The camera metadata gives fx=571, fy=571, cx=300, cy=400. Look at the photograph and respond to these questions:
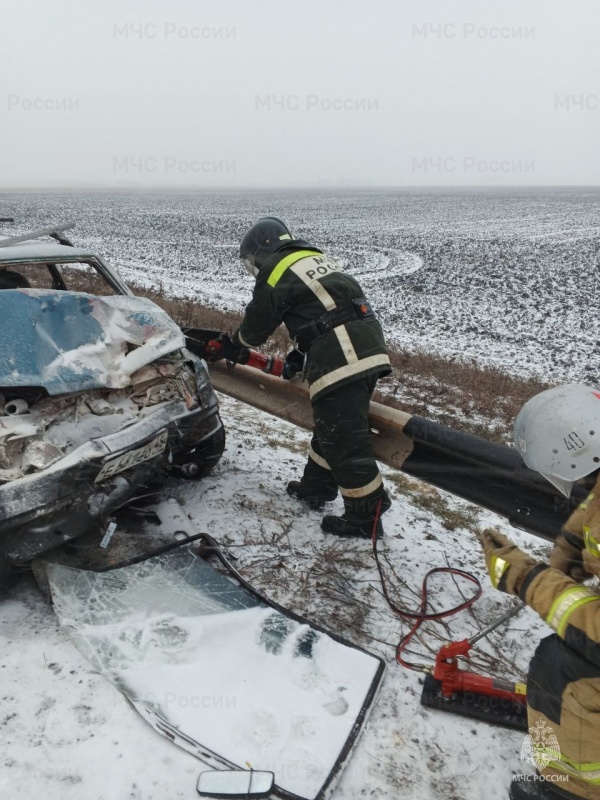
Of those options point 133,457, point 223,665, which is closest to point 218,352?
point 133,457

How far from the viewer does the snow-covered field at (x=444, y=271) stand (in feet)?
33.2

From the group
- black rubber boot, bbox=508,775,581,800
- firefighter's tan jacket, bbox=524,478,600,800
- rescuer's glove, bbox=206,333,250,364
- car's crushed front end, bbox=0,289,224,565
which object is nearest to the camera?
firefighter's tan jacket, bbox=524,478,600,800

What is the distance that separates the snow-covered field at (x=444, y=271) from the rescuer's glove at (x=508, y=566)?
261 inches

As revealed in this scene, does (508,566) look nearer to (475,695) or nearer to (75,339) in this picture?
(475,695)

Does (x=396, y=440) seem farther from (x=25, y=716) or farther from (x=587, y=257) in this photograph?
(x=587, y=257)

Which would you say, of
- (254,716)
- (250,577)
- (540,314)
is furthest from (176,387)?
(540,314)

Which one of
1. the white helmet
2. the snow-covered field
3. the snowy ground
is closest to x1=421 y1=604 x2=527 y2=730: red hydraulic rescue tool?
the snowy ground

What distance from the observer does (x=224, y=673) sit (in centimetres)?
241

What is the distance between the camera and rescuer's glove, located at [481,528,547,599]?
6.51 feet

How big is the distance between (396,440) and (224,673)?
71.9 inches

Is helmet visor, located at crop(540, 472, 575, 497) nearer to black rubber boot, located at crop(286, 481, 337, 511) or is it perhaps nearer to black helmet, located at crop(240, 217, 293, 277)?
black rubber boot, located at crop(286, 481, 337, 511)

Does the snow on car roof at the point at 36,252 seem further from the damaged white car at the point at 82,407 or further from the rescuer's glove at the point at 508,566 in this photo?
the rescuer's glove at the point at 508,566

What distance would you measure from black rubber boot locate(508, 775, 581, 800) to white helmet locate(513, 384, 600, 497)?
3.29 ft

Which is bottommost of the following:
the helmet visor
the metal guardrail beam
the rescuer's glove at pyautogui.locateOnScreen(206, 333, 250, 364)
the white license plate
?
the metal guardrail beam
